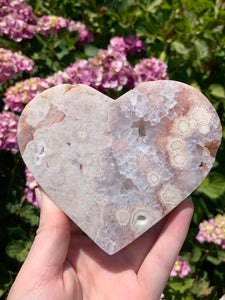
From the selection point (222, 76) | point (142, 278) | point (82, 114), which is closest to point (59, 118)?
point (82, 114)

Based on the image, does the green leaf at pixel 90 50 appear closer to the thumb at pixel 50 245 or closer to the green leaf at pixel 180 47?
the green leaf at pixel 180 47

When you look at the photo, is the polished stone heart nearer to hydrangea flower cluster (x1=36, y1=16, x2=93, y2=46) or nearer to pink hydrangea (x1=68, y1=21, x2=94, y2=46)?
hydrangea flower cluster (x1=36, y1=16, x2=93, y2=46)

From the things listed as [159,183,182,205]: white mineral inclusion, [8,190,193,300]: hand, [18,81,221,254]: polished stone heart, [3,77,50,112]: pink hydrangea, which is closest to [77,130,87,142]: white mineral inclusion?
[18,81,221,254]: polished stone heart

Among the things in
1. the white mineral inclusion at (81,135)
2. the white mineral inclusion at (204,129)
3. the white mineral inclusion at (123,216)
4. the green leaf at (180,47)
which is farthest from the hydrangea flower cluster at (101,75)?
the white mineral inclusion at (123,216)

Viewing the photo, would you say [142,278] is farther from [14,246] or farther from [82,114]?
[14,246]

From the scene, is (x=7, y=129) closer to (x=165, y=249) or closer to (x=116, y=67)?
(x=116, y=67)
